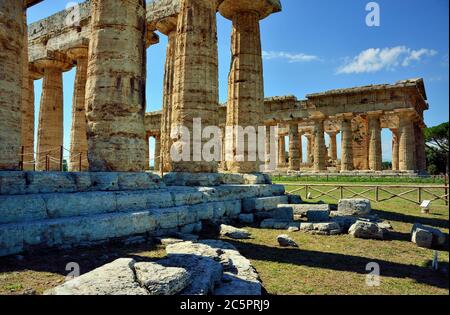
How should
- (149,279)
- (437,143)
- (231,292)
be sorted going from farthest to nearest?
(437,143) → (231,292) → (149,279)

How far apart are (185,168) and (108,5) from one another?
521cm

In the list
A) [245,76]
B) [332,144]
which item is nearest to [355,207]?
[245,76]

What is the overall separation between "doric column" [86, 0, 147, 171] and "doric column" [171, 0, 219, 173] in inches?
104

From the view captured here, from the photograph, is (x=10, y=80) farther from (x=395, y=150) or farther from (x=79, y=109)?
(x=395, y=150)

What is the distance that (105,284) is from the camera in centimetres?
312

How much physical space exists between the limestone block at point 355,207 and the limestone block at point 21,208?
352 inches

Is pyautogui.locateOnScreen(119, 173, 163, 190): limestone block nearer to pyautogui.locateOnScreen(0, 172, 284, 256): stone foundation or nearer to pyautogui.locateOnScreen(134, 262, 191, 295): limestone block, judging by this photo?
pyautogui.locateOnScreen(0, 172, 284, 256): stone foundation

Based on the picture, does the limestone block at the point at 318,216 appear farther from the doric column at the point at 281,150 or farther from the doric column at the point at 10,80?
the doric column at the point at 281,150

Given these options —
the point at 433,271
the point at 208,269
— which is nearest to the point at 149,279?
the point at 208,269

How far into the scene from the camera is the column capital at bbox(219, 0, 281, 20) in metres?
13.3

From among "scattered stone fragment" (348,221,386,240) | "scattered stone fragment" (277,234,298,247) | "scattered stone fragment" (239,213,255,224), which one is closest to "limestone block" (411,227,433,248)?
"scattered stone fragment" (348,221,386,240)
